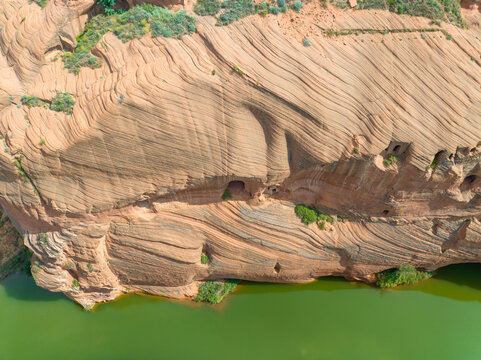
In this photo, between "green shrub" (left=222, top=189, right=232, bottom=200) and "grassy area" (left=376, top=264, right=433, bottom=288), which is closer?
"green shrub" (left=222, top=189, right=232, bottom=200)

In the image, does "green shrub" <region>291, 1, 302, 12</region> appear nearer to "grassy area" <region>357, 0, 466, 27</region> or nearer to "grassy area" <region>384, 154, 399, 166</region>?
"grassy area" <region>357, 0, 466, 27</region>

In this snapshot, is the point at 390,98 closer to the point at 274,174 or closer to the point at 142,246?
the point at 274,174

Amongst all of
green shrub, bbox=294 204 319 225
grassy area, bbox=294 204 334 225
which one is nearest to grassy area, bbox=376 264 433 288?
grassy area, bbox=294 204 334 225

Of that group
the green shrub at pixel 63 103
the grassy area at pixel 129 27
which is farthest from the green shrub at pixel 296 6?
the green shrub at pixel 63 103

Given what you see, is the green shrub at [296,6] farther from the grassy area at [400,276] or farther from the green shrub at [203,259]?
the grassy area at [400,276]

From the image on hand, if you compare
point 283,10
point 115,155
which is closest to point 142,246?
point 115,155

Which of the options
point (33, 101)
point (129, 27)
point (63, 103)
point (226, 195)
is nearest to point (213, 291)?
point (226, 195)

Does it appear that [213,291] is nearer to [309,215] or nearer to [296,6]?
[309,215]

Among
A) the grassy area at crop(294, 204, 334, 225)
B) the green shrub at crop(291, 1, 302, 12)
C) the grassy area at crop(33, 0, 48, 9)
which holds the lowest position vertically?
the grassy area at crop(294, 204, 334, 225)
